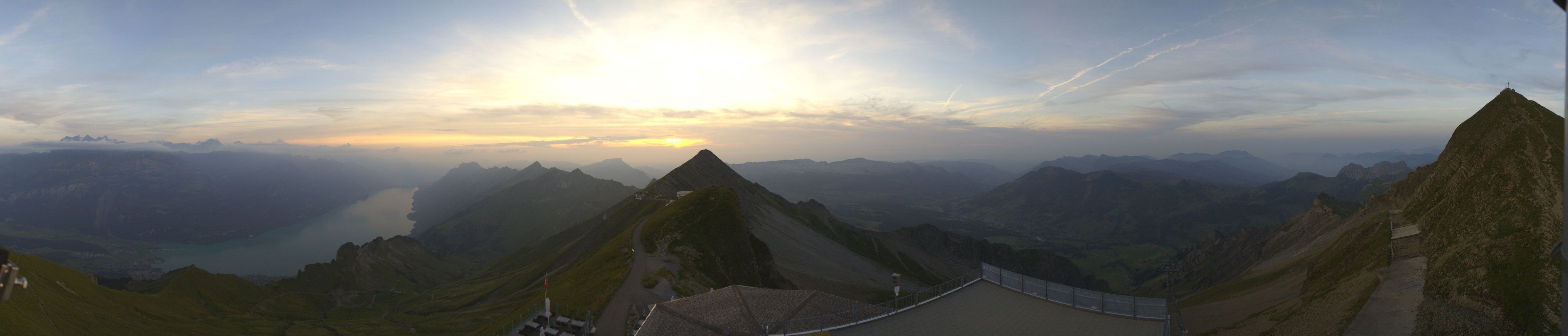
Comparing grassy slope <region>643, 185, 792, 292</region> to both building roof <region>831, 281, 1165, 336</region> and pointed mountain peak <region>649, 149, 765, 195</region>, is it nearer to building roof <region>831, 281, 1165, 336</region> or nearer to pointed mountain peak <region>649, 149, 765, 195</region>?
building roof <region>831, 281, 1165, 336</region>

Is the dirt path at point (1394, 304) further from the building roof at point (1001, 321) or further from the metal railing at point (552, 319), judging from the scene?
the metal railing at point (552, 319)

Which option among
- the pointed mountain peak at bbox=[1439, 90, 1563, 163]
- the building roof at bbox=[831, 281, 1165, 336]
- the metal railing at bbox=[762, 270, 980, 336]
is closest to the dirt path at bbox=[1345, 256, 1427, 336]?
the pointed mountain peak at bbox=[1439, 90, 1563, 163]

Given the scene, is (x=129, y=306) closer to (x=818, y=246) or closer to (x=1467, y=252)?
(x=818, y=246)

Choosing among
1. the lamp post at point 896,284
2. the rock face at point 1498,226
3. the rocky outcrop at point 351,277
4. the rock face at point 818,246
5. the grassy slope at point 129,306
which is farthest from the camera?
the rocky outcrop at point 351,277

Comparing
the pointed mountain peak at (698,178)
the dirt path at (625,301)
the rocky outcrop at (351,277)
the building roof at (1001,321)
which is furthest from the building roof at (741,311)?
the rocky outcrop at (351,277)

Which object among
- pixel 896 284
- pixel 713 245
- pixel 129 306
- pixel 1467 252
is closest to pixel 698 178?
pixel 713 245

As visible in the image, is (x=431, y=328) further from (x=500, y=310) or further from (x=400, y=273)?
(x=400, y=273)
